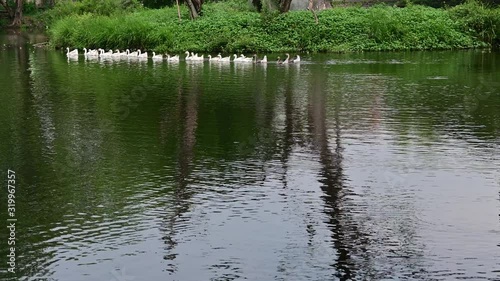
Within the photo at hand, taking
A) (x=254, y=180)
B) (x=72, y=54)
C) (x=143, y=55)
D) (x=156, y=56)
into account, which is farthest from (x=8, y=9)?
(x=254, y=180)

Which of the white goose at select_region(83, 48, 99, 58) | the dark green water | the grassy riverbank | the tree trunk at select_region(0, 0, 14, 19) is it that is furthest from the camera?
the tree trunk at select_region(0, 0, 14, 19)

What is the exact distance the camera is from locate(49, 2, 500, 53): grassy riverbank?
162ft

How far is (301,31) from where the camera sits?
50062mm

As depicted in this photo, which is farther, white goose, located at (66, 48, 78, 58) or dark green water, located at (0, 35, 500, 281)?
white goose, located at (66, 48, 78, 58)

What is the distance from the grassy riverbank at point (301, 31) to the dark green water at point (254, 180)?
1595 centimetres

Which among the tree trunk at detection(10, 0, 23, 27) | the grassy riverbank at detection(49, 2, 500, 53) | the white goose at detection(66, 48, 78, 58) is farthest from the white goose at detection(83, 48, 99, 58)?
the tree trunk at detection(10, 0, 23, 27)

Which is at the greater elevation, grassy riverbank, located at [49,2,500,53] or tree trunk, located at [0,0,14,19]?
tree trunk, located at [0,0,14,19]

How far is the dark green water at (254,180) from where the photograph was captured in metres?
13.9

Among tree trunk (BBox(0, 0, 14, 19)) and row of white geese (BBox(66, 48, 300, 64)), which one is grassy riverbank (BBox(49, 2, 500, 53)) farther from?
tree trunk (BBox(0, 0, 14, 19))

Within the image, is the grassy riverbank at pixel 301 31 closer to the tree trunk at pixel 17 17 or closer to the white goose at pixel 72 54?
the white goose at pixel 72 54

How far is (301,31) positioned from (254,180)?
3265cm

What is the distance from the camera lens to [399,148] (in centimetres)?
2150

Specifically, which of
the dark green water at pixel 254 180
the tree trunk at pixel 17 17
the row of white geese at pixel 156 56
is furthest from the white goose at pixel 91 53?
the tree trunk at pixel 17 17

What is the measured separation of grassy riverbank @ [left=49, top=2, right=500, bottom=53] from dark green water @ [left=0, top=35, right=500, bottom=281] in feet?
52.3
